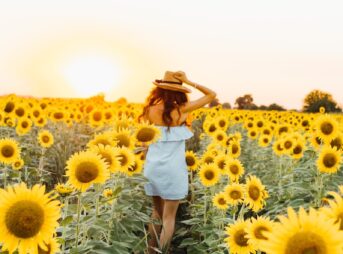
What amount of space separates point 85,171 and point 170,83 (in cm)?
233

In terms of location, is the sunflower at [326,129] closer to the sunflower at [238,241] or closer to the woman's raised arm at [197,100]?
the woman's raised arm at [197,100]

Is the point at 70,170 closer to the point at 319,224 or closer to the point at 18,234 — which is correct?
the point at 18,234

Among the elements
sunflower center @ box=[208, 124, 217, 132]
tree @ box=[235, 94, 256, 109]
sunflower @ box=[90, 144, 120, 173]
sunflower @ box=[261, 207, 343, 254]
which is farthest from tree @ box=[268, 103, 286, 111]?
sunflower @ box=[261, 207, 343, 254]

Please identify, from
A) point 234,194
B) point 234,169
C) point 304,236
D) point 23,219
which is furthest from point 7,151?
point 304,236

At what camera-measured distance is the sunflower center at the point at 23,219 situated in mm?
2359

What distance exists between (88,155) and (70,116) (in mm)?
8449

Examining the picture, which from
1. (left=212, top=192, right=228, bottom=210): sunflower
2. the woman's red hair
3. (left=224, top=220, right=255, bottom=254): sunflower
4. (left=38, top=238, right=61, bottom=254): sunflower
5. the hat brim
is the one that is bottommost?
(left=212, top=192, right=228, bottom=210): sunflower

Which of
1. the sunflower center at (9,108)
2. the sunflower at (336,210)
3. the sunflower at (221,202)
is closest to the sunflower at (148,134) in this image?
the sunflower at (221,202)

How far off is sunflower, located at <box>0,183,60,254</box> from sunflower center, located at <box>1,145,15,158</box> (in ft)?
10.5

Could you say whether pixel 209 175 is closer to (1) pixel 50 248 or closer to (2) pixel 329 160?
(2) pixel 329 160

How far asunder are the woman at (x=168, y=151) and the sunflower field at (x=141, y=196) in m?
0.18

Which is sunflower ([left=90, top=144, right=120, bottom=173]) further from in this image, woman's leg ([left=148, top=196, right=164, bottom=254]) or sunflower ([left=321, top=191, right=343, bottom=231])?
sunflower ([left=321, top=191, right=343, bottom=231])

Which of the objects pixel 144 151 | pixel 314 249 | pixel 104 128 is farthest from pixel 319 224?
pixel 104 128

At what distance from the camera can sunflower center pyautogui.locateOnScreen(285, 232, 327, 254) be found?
56.7 inches
